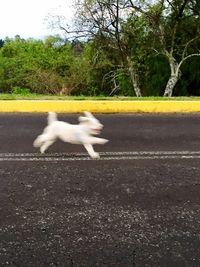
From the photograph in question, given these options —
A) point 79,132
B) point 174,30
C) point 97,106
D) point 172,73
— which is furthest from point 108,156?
point 174,30

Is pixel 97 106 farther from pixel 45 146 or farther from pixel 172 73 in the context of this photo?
pixel 172 73

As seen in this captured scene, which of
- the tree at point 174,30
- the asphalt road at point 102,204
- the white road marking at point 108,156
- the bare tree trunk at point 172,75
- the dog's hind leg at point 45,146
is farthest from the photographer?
the bare tree trunk at point 172,75

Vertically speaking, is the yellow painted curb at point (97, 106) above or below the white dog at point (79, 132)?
below

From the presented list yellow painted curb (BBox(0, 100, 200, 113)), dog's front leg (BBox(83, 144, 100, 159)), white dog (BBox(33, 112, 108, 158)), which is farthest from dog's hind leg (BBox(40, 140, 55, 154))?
yellow painted curb (BBox(0, 100, 200, 113))

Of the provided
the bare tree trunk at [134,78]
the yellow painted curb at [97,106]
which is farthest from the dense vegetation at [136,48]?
the yellow painted curb at [97,106]

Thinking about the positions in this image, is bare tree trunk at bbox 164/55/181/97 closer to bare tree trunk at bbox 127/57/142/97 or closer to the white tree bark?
the white tree bark

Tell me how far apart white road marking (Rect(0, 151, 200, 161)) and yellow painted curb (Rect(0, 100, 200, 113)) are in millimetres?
3992

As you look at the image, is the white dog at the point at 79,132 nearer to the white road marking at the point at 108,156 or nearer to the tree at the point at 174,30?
the white road marking at the point at 108,156

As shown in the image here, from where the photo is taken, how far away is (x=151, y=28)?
67.9 ft

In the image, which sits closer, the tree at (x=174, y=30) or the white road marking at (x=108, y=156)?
the white road marking at (x=108, y=156)

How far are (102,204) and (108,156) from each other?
1.89 meters

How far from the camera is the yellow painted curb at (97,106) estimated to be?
9.66 m

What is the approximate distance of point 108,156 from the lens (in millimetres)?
5598

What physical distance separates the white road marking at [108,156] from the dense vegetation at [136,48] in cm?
1471
